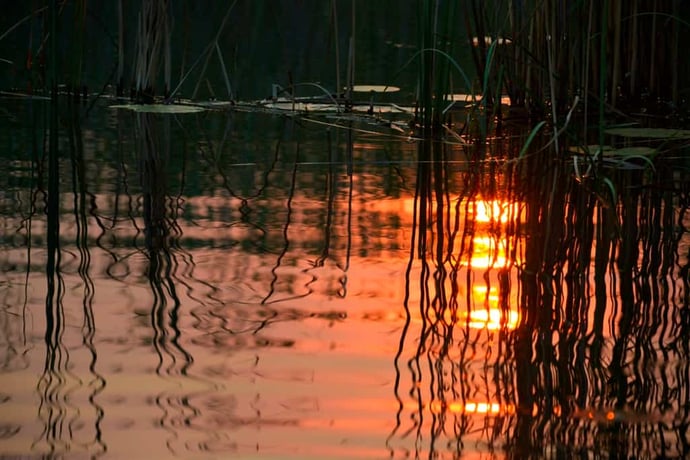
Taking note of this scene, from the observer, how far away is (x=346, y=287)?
5.72 ft

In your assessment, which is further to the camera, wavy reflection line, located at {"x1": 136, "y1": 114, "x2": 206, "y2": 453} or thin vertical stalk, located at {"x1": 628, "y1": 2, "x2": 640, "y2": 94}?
thin vertical stalk, located at {"x1": 628, "y1": 2, "x2": 640, "y2": 94}

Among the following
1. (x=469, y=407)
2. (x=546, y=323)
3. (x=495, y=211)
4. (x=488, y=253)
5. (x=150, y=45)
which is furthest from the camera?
(x=150, y=45)

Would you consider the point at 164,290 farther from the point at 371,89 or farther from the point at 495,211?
the point at 371,89

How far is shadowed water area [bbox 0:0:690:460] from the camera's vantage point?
116 cm

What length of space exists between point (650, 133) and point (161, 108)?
1399 mm

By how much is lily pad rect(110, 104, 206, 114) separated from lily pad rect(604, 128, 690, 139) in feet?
4.08

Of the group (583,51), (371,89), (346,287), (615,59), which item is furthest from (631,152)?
(371,89)

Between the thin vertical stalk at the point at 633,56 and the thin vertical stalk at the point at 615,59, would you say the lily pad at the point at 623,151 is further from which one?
the thin vertical stalk at the point at 633,56

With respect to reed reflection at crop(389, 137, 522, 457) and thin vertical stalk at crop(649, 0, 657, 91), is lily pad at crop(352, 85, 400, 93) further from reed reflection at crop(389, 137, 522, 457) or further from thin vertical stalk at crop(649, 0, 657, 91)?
reed reflection at crop(389, 137, 522, 457)

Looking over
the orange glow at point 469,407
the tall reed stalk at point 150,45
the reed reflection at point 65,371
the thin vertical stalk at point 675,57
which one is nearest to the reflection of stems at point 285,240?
the reed reflection at point 65,371

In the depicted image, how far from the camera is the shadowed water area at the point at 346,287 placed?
3.80 ft

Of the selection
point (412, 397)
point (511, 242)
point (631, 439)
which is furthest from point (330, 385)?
point (511, 242)

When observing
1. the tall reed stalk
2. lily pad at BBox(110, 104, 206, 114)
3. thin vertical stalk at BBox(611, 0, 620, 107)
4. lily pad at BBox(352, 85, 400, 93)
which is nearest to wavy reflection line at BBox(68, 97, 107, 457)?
lily pad at BBox(110, 104, 206, 114)

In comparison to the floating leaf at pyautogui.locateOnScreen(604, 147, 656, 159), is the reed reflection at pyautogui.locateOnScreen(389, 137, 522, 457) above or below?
below
